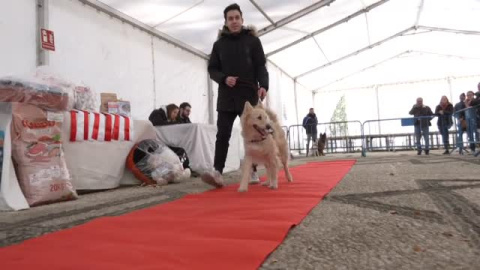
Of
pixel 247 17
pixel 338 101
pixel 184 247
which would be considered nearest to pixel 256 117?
pixel 184 247

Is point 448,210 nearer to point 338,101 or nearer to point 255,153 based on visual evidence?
point 255,153

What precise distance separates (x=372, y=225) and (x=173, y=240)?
3.22ft

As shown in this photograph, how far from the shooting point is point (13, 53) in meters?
4.43

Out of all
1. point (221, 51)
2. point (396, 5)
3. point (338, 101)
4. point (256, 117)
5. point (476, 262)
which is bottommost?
point (476, 262)

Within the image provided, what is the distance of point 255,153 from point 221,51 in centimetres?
119

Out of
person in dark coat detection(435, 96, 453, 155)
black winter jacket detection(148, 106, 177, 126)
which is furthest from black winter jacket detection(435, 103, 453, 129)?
black winter jacket detection(148, 106, 177, 126)

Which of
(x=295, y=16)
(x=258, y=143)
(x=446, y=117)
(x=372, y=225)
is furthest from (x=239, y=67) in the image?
(x=446, y=117)

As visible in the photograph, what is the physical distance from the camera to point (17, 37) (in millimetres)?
4504

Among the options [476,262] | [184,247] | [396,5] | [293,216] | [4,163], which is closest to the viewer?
[476,262]

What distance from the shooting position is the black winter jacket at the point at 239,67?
3.80m

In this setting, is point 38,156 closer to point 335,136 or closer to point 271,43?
point 271,43

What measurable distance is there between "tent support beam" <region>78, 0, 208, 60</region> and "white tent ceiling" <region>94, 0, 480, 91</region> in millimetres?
80

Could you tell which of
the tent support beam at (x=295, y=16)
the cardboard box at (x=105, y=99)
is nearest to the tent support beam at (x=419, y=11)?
the tent support beam at (x=295, y=16)

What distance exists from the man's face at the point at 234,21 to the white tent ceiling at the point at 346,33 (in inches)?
127
